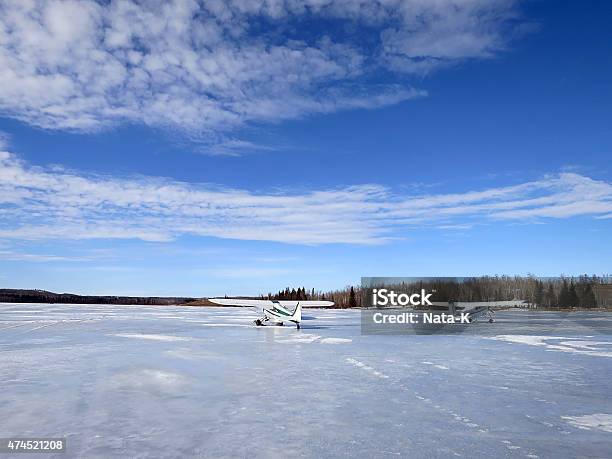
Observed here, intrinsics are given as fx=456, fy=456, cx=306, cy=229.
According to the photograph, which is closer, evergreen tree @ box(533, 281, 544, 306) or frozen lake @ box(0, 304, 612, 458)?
frozen lake @ box(0, 304, 612, 458)

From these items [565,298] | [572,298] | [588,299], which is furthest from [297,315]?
[588,299]

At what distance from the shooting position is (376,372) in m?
12.2

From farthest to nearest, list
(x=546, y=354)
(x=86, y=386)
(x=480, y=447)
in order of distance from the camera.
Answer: (x=546, y=354) → (x=86, y=386) → (x=480, y=447)

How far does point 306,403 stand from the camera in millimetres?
8586

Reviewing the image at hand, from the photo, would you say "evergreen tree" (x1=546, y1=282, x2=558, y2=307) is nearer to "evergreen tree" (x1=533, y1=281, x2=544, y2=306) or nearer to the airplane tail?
"evergreen tree" (x1=533, y1=281, x2=544, y2=306)

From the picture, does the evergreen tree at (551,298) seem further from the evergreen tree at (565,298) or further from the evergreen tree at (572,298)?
the evergreen tree at (572,298)

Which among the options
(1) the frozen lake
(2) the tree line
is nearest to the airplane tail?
(1) the frozen lake

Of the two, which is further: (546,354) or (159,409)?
(546,354)

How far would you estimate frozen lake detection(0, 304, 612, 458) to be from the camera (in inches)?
243

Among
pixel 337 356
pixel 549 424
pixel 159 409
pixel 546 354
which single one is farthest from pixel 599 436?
pixel 546 354

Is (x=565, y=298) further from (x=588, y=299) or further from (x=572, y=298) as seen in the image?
(x=588, y=299)

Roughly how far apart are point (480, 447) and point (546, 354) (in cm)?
1252

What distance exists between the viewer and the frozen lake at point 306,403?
6.17 meters

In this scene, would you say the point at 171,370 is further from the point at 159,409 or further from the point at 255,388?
the point at 159,409
